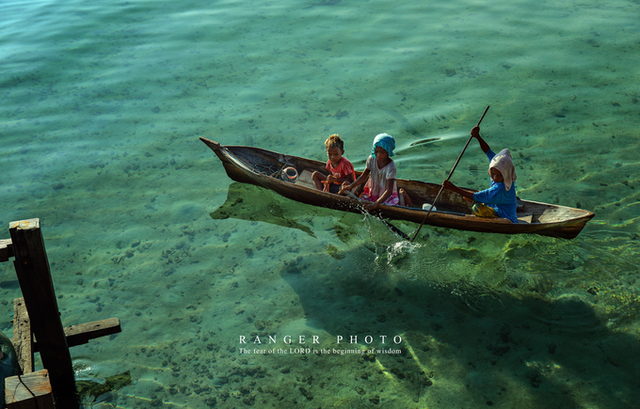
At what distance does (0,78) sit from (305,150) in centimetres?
823

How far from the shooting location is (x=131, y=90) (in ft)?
36.2

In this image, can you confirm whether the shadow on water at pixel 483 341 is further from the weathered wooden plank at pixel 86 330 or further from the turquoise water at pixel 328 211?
the weathered wooden plank at pixel 86 330

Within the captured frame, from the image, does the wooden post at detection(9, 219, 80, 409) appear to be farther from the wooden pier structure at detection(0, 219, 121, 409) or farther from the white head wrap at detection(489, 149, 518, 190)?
the white head wrap at detection(489, 149, 518, 190)

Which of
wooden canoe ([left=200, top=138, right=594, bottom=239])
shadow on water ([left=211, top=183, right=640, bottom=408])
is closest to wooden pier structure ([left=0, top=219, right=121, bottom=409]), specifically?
shadow on water ([left=211, top=183, right=640, bottom=408])

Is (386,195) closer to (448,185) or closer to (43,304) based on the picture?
(448,185)

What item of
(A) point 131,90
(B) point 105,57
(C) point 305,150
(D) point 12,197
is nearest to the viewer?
(D) point 12,197

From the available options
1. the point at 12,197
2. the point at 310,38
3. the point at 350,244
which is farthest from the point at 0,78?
the point at 350,244


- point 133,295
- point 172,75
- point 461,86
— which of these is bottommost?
point 133,295

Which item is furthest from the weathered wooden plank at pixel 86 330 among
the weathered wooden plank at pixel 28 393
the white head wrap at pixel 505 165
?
the white head wrap at pixel 505 165

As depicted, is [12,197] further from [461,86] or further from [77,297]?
[461,86]

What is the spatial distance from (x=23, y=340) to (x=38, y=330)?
34cm

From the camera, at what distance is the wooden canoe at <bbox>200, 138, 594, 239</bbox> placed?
5922 millimetres

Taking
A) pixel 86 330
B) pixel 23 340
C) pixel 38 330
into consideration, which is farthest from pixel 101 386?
pixel 38 330

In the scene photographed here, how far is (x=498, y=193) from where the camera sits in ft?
19.2
